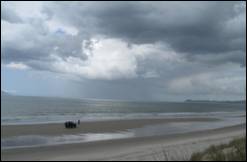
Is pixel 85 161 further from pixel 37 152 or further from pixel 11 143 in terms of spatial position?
pixel 11 143

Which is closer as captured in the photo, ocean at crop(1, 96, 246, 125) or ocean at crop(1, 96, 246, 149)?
ocean at crop(1, 96, 246, 149)

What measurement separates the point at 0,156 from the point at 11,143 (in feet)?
16.5

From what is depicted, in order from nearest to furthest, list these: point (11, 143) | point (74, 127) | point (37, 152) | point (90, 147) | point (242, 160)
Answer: point (242, 160)
point (37, 152)
point (90, 147)
point (11, 143)
point (74, 127)

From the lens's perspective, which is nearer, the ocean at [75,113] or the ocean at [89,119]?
the ocean at [89,119]

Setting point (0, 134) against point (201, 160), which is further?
point (0, 134)

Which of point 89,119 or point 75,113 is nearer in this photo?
point 89,119

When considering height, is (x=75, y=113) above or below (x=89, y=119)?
above

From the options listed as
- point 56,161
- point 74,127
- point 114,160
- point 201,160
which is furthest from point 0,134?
point 201,160

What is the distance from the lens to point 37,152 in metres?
17.1

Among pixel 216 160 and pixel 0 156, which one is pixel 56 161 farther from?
pixel 216 160

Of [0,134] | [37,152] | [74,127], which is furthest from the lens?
[74,127]

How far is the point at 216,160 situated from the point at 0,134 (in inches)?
759

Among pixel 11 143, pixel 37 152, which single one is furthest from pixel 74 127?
pixel 37 152

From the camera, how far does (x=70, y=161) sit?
14.1 meters
